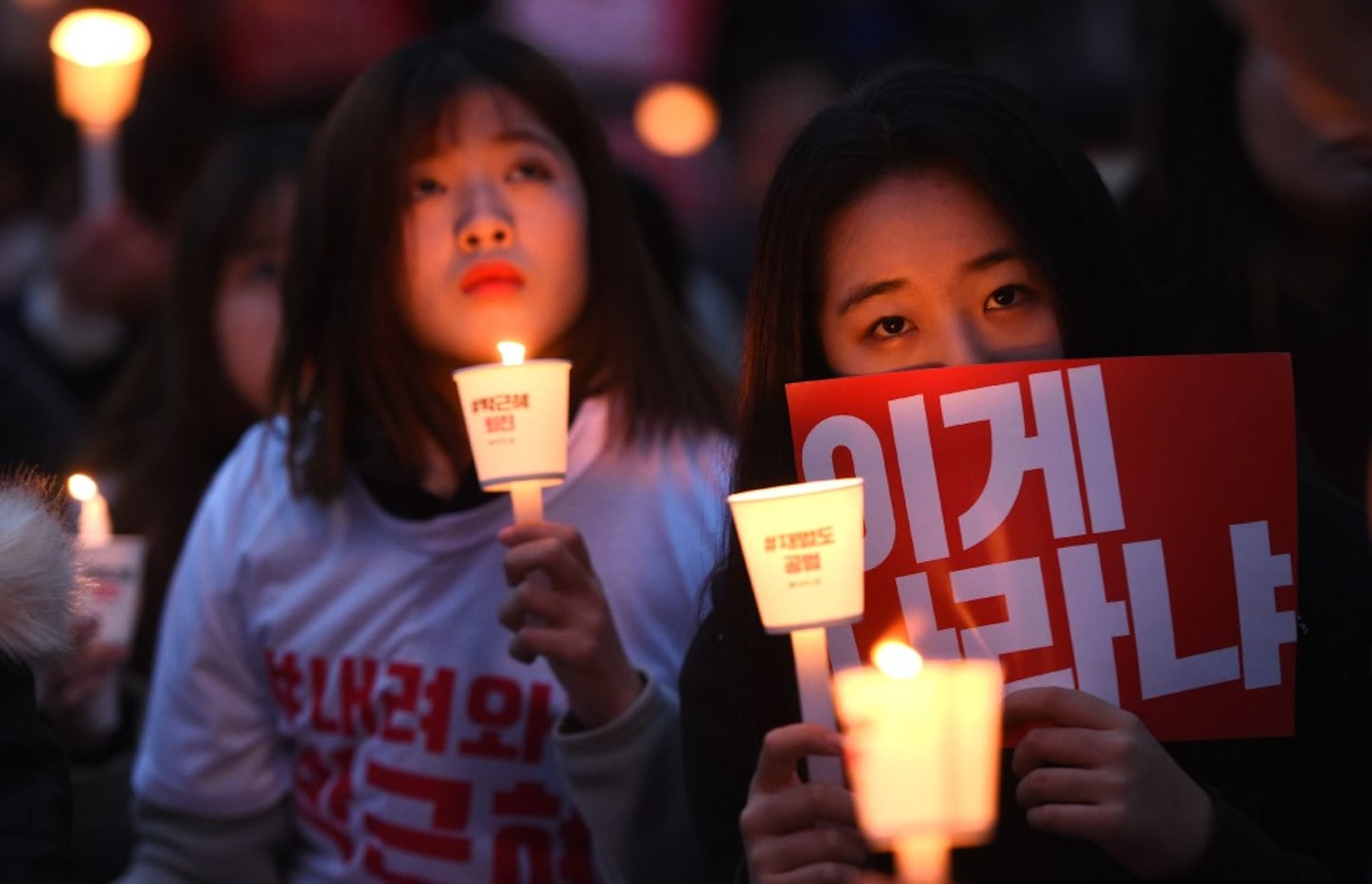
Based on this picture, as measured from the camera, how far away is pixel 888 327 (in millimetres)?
2484

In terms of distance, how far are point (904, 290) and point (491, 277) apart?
2.65ft

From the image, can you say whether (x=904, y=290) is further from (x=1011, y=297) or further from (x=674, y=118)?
(x=674, y=118)

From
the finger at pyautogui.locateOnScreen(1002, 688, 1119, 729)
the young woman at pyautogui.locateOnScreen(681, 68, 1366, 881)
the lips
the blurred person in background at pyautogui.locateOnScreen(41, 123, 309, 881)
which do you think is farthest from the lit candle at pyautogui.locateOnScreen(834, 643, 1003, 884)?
the blurred person in background at pyautogui.locateOnScreen(41, 123, 309, 881)

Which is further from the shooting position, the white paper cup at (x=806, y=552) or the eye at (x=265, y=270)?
the eye at (x=265, y=270)

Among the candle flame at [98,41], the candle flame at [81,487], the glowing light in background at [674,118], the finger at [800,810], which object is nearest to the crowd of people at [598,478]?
the finger at [800,810]

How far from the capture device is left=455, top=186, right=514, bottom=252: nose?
2945 millimetres

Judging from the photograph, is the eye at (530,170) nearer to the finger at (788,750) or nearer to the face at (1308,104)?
the face at (1308,104)

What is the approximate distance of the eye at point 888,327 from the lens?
248 cm

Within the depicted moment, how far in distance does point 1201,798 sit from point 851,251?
35.9 inches

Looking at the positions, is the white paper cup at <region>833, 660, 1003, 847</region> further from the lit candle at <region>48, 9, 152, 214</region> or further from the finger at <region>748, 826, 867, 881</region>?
the lit candle at <region>48, 9, 152, 214</region>

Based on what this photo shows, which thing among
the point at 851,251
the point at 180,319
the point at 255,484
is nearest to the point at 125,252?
the point at 180,319

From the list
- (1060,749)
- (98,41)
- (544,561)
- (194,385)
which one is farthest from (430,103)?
(98,41)

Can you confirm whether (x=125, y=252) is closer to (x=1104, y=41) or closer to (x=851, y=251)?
(x=851, y=251)

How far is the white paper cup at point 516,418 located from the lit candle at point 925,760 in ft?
2.81
